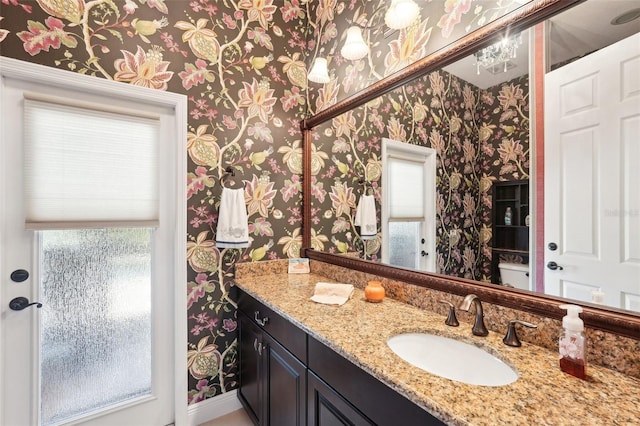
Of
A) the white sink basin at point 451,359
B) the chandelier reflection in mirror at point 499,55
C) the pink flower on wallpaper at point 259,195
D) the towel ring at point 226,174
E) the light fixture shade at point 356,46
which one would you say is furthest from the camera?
the pink flower on wallpaper at point 259,195

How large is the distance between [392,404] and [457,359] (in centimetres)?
38

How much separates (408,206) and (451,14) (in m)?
0.89

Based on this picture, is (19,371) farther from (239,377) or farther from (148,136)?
(148,136)

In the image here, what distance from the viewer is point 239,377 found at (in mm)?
1941

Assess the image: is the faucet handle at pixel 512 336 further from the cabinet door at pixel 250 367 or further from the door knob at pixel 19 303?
the door knob at pixel 19 303

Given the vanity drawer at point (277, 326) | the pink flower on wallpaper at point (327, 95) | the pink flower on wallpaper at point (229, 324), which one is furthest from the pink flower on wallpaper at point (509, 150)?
the pink flower on wallpaper at point (229, 324)

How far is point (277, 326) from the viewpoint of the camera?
4.63 ft

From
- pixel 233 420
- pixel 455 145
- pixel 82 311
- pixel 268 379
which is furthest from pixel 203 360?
pixel 455 145

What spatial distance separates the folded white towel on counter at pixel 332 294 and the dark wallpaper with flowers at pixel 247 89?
1.10ft

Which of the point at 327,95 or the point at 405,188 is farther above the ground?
the point at 327,95

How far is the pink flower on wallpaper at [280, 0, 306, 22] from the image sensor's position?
7.12 feet

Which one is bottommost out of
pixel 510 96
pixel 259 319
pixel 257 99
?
pixel 259 319

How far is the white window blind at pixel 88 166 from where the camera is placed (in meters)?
1.43

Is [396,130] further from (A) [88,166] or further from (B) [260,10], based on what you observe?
(A) [88,166]
